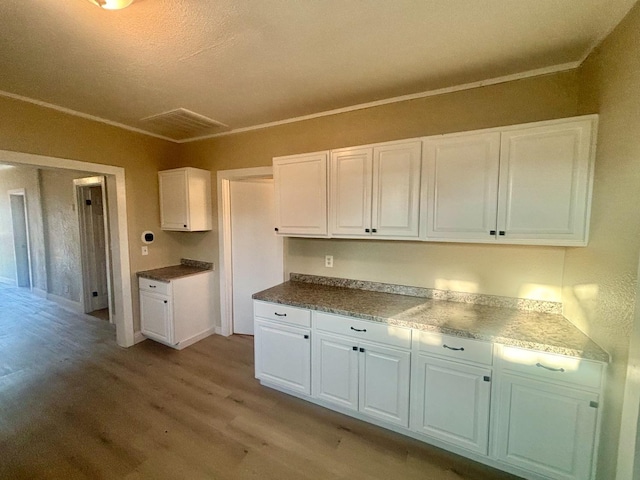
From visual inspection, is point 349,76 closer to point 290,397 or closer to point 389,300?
point 389,300

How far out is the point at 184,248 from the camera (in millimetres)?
3766

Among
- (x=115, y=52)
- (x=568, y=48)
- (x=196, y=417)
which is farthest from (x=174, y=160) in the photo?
(x=568, y=48)

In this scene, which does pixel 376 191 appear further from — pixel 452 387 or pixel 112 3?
pixel 112 3

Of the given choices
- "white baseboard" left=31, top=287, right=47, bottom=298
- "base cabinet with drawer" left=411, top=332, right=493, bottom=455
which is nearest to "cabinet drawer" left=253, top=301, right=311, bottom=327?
"base cabinet with drawer" left=411, top=332, right=493, bottom=455

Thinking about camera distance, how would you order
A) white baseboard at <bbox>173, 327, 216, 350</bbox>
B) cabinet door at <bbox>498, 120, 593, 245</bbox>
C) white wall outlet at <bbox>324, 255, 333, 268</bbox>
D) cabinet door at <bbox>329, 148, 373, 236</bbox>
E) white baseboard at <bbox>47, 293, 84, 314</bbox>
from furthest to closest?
white baseboard at <bbox>47, 293, 84, 314</bbox> < white baseboard at <bbox>173, 327, 216, 350</bbox> < white wall outlet at <bbox>324, 255, 333, 268</bbox> < cabinet door at <bbox>329, 148, 373, 236</bbox> < cabinet door at <bbox>498, 120, 593, 245</bbox>

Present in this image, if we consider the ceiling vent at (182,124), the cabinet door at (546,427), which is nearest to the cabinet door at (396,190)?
the cabinet door at (546,427)

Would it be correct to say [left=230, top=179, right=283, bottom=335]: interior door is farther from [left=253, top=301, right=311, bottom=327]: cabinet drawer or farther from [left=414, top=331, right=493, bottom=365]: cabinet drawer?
[left=414, top=331, right=493, bottom=365]: cabinet drawer

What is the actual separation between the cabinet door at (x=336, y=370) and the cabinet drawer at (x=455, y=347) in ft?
1.62

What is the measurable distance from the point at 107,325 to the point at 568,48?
568 centimetres

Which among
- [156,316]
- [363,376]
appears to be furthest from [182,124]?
[363,376]

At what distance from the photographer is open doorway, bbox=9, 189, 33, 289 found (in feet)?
18.3

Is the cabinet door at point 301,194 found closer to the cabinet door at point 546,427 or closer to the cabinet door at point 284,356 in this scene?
the cabinet door at point 284,356

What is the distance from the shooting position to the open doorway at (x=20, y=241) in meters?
5.59

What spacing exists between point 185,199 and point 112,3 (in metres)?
2.23
